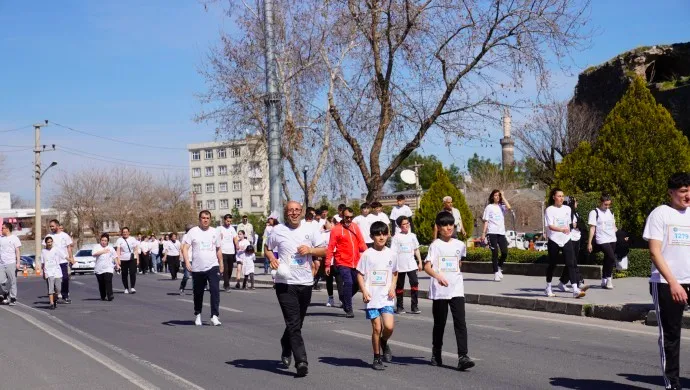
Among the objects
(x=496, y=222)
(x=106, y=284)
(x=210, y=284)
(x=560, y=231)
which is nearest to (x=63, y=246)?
(x=106, y=284)

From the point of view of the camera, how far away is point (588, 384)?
802 centimetres

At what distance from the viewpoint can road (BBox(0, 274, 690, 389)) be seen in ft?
28.1

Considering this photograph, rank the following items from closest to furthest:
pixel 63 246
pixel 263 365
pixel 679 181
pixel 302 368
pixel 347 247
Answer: pixel 679 181 → pixel 302 368 → pixel 263 365 → pixel 347 247 → pixel 63 246

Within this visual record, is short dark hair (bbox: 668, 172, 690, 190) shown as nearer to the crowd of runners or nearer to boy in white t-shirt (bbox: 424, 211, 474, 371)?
the crowd of runners

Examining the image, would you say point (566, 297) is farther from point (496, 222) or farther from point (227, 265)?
point (227, 265)

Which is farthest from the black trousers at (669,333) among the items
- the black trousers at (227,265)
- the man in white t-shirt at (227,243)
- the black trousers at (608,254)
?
the black trousers at (227,265)

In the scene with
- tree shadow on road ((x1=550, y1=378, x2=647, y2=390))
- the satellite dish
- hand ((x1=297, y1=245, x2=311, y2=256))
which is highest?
the satellite dish

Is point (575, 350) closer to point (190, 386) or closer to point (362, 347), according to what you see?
point (362, 347)

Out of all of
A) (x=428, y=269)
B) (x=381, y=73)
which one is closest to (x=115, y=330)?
(x=428, y=269)

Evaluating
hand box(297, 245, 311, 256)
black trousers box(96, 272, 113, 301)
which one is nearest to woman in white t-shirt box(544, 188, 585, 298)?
hand box(297, 245, 311, 256)

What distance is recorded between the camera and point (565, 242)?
15.2 metres

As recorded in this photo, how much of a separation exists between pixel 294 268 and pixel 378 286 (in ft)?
2.97

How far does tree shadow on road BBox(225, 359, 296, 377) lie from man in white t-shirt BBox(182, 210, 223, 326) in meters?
4.08

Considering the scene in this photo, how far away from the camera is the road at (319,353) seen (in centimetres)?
858
